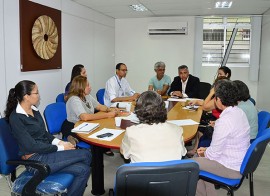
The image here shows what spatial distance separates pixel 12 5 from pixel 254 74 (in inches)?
235

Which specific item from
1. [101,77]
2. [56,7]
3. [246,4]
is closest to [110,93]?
[56,7]

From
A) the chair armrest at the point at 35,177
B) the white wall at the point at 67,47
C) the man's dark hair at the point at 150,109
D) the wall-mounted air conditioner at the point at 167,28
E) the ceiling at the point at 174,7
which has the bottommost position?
the chair armrest at the point at 35,177

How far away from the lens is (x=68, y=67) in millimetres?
5137

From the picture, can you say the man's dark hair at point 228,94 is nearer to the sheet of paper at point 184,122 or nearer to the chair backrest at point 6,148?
the sheet of paper at point 184,122

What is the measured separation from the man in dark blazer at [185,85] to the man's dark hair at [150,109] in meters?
3.07

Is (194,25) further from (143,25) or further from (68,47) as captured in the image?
(68,47)

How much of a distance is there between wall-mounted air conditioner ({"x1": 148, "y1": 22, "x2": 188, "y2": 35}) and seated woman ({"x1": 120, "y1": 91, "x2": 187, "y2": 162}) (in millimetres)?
5589

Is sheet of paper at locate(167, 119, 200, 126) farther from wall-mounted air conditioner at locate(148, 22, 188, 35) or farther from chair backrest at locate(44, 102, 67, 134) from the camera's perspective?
wall-mounted air conditioner at locate(148, 22, 188, 35)

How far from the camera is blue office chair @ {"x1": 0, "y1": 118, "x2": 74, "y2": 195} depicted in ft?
6.68

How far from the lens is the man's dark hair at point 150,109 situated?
1.90 metres

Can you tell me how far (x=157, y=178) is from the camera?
148cm

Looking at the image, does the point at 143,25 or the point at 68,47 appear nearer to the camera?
the point at 68,47

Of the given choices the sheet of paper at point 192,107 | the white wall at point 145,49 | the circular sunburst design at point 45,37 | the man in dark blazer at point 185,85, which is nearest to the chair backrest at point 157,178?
the sheet of paper at point 192,107

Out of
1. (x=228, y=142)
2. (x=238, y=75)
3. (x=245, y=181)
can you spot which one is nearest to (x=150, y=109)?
(x=228, y=142)
